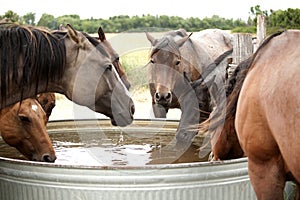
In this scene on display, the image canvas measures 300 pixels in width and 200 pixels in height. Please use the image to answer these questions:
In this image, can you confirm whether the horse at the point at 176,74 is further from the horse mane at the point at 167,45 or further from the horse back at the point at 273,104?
the horse back at the point at 273,104

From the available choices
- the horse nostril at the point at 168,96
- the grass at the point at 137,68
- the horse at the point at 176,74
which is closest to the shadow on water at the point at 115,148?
the horse at the point at 176,74

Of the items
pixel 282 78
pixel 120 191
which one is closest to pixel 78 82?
pixel 120 191

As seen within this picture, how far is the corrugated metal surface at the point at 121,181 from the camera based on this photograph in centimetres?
250

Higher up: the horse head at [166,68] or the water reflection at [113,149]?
the horse head at [166,68]

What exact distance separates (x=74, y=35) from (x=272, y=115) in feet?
4.08

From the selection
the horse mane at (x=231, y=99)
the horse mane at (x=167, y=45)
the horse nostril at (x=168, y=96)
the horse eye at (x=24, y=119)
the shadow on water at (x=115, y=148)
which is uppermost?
the horse mane at (x=167, y=45)

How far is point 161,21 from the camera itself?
13.6 metres

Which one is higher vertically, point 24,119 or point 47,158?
point 24,119

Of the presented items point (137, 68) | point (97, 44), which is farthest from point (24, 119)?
point (137, 68)

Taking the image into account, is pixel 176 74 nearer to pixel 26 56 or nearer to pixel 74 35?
pixel 74 35

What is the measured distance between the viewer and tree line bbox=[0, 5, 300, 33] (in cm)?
1160

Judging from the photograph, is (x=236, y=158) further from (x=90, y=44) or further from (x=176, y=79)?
(x=176, y=79)

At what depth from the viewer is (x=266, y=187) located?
2201mm

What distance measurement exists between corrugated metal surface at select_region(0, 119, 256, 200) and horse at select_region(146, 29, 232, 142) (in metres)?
1.16
